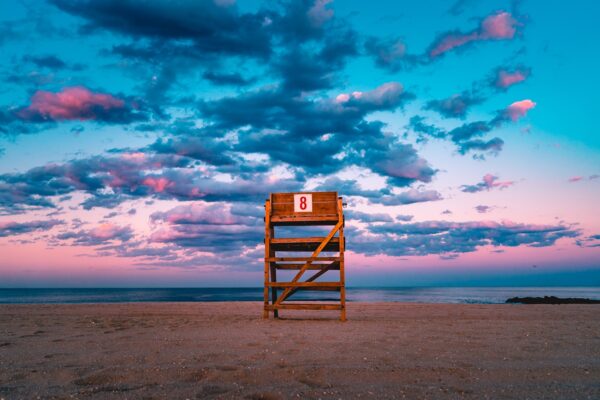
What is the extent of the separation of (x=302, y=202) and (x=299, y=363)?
24.1 ft

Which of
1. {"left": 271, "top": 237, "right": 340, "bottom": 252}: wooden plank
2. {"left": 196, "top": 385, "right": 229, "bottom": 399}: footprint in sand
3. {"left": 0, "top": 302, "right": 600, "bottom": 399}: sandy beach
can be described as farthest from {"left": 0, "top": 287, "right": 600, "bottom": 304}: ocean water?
{"left": 196, "top": 385, "right": 229, "bottom": 399}: footprint in sand

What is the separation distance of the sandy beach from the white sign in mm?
4101

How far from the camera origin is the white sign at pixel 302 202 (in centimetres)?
1286

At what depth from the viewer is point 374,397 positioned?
4.41 m

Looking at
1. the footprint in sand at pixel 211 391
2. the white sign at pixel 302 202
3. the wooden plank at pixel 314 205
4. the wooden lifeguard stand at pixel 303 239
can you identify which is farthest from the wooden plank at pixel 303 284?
the footprint in sand at pixel 211 391

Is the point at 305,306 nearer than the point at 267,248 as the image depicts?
Yes

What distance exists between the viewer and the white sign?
12.9 m

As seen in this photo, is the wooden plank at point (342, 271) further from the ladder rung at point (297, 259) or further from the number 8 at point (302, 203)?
the number 8 at point (302, 203)

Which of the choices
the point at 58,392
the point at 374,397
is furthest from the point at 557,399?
the point at 58,392

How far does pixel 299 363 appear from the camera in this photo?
5.96 meters

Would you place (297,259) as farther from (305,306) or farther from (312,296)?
(312,296)

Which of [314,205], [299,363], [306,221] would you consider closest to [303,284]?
[306,221]

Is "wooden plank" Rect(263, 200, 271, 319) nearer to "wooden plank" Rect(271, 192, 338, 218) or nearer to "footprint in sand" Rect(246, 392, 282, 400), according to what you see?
"wooden plank" Rect(271, 192, 338, 218)

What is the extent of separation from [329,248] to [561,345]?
22.9ft
